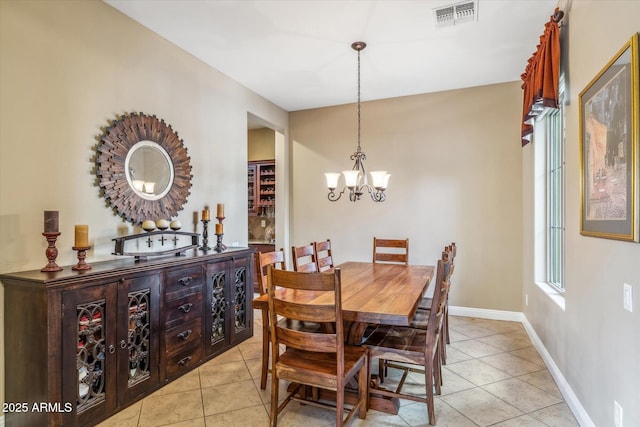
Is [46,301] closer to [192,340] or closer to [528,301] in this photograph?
[192,340]

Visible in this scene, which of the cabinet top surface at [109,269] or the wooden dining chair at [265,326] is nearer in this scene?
the cabinet top surface at [109,269]

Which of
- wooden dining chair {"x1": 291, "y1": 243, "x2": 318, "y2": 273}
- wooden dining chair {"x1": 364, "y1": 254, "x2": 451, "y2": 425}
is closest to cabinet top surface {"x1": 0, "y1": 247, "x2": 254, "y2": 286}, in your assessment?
wooden dining chair {"x1": 291, "y1": 243, "x2": 318, "y2": 273}

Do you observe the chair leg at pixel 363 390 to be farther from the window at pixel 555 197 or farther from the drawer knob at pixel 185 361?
the window at pixel 555 197

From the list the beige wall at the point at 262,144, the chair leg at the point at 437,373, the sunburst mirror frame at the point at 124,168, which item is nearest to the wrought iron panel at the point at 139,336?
the sunburst mirror frame at the point at 124,168

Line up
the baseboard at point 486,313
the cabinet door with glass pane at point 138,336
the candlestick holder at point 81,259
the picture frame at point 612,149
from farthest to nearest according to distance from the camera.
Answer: the baseboard at point 486,313
the cabinet door with glass pane at point 138,336
the candlestick holder at point 81,259
the picture frame at point 612,149

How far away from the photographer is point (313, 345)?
74.8 inches

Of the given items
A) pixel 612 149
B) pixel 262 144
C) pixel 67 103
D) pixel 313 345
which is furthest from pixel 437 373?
pixel 262 144

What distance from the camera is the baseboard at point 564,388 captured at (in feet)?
6.84

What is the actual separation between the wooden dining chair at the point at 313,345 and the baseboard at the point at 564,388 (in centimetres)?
133

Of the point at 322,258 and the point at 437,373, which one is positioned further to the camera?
the point at 322,258

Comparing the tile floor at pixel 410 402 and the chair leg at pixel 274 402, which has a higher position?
the chair leg at pixel 274 402

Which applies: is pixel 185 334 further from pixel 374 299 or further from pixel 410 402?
pixel 410 402

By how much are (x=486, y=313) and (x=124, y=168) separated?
433 cm

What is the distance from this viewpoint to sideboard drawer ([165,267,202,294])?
2670 mm
